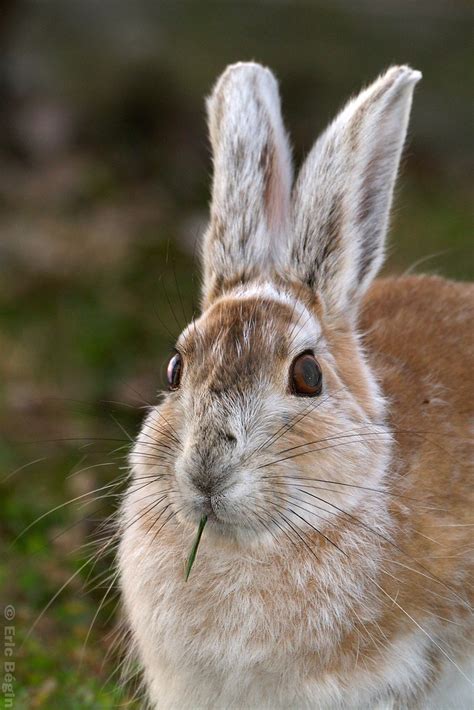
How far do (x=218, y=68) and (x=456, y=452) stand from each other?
9700mm

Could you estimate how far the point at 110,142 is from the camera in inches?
459

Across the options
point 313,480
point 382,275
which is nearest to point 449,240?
point 382,275

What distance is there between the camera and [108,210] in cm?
1038

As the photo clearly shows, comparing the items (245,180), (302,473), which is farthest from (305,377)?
(245,180)

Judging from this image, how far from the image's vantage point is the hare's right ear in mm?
4680

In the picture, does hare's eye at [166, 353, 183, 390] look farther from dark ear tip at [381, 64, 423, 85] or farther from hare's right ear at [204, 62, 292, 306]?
dark ear tip at [381, 64, 423, 85]

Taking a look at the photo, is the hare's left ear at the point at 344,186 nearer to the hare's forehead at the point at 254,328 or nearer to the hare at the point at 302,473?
the hare at the point at 302,473

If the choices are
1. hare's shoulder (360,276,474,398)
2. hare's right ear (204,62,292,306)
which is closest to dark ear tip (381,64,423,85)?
hare's right ear (204,62,292,306)

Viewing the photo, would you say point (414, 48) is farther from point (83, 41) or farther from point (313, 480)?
point (313, 480)

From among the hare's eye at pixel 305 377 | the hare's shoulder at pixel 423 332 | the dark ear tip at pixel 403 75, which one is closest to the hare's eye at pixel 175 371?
the hare's eye at pixel 305 377

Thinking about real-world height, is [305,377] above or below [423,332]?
below

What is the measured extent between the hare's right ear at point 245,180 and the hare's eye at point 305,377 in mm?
642

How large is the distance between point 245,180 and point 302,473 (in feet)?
4.46

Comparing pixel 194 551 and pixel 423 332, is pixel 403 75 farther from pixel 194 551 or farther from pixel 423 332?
pixel 194 551
